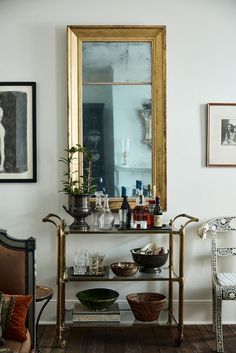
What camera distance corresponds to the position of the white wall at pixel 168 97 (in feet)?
11.9

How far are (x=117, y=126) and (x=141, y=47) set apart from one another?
0.65 metres

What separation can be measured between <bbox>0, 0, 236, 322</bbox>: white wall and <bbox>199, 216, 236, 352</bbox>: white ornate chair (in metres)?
0.15

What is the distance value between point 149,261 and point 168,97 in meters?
1.30

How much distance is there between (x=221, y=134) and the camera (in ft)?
12.1

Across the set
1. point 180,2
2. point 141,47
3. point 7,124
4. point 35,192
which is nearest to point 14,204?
point 35,192

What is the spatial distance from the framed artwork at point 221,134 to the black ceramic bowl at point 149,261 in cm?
87

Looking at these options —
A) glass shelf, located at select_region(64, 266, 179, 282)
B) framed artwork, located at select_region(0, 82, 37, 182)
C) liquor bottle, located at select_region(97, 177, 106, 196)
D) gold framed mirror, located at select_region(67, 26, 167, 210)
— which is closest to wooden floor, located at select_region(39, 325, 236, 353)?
glass shelf, located at select_region(64, 266, 179, 282)

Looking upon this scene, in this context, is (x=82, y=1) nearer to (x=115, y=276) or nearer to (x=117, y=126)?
(x=117, y=126)

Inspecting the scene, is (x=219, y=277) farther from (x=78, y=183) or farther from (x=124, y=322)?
(x=78, y=183)

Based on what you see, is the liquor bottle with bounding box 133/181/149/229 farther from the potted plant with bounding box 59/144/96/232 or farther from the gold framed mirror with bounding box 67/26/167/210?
the potted plant with bounding box 59/144/96/232

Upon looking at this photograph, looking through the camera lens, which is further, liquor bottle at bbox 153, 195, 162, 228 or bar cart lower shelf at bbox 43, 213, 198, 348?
liquor bottle at bbox 153, 195, 162, 228

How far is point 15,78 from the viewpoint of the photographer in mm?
3643

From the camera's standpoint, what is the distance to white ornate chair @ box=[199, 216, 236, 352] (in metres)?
3.21

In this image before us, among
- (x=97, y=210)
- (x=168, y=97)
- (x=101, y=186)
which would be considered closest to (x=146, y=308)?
(x=97, y=210)
